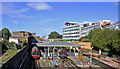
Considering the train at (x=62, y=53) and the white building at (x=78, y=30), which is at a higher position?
the white building at (x=78, y=30)

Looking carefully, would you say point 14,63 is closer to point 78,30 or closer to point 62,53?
point 62,53

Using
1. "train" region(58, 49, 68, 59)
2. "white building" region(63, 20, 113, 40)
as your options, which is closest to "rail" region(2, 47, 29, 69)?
"train" region(58, 49, 68, 59)

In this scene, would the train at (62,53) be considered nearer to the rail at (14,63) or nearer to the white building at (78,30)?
the rail at (14,63)

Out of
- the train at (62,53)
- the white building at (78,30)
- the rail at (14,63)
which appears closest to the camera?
the rail at (14,63)

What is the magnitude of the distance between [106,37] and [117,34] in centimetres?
431

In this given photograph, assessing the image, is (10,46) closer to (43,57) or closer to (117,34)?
(43,57)

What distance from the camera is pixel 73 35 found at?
127938mm

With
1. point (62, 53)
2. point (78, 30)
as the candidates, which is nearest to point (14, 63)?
point (62, 53)

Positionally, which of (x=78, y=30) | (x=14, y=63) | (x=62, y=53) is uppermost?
(x=78, y=30)

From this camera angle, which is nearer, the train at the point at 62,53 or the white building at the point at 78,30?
the train at the point at 62,53

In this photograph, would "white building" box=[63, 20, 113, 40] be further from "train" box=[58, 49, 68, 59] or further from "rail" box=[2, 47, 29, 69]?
"rail" box=[2, 47, 29, 69]

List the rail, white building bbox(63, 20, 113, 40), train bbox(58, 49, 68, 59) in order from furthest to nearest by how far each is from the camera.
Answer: white building bbox(63, 20, 113, 40)
train bbox(58, 49, 68, 59)
the rail

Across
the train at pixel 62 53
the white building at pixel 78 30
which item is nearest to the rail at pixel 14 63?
the train at pixel 62 53

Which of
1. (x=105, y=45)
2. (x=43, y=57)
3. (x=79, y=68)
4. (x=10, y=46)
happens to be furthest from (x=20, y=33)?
(x=79, y=68)
